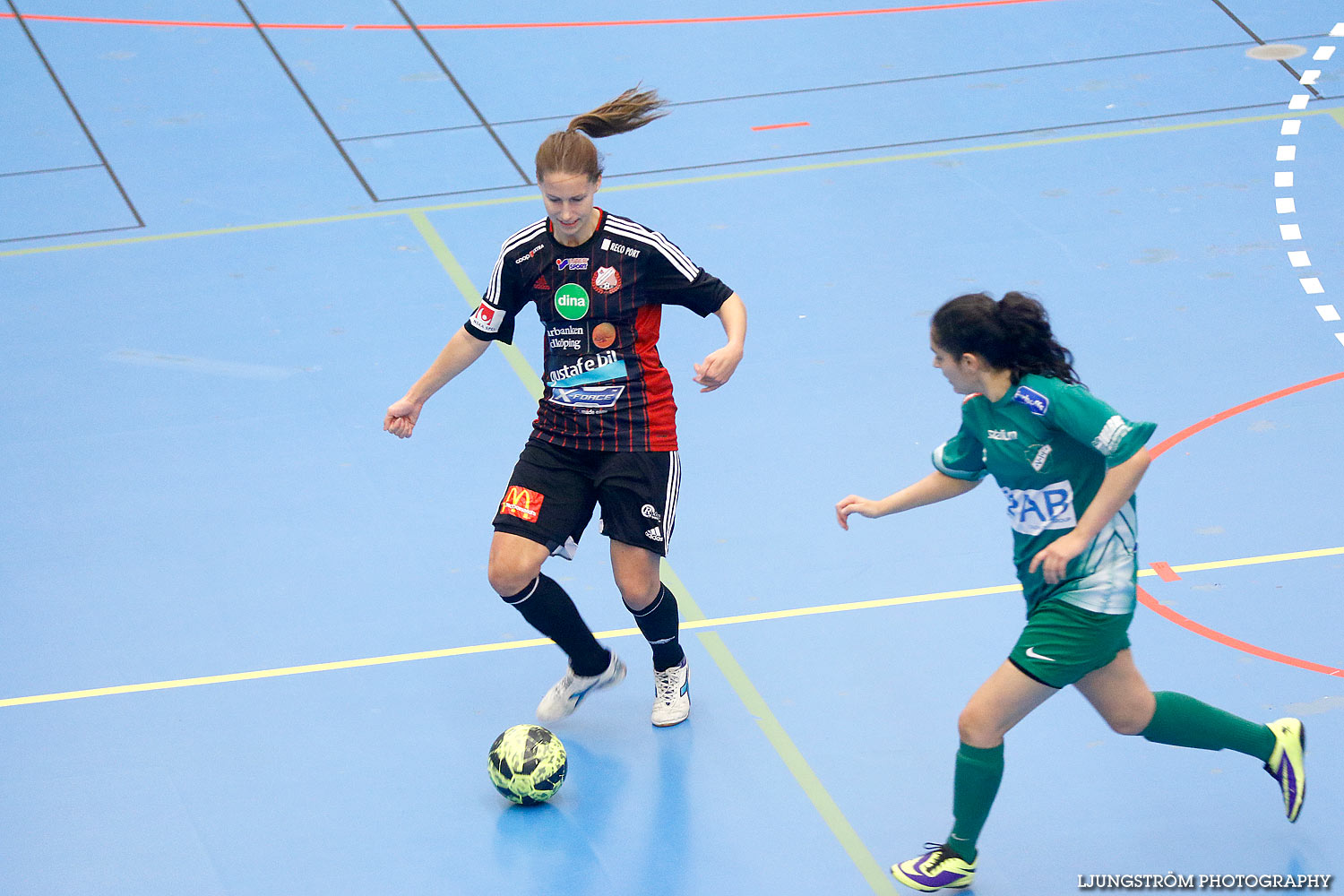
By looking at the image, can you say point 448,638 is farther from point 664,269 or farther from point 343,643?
point 664,269

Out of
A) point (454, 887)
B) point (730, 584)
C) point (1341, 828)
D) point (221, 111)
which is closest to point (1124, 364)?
point (730, 584)

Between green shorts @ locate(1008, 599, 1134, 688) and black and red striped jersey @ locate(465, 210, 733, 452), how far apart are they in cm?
145

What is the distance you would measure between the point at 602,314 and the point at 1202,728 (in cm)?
221

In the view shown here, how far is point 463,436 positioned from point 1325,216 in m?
5.01

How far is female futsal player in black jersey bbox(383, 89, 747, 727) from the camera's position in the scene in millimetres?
4887

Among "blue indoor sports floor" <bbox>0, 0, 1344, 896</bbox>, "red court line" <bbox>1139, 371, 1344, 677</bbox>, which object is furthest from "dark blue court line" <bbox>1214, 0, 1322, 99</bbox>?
"red court line" <bbox>1139, 371, 1344, 677</bbox>

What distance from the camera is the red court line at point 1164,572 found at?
5.86 meters

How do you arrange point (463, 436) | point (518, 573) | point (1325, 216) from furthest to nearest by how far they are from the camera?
point (1325, 216) → point (463, 436) → point (518, 573)

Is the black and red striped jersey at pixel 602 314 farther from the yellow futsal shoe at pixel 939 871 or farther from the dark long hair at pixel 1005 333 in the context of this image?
the yellow futsal shoe at pixel 939 871

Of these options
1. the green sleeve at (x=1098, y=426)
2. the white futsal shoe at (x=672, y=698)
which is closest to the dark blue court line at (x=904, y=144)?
the white futsal shoe at (x=672, y=698)

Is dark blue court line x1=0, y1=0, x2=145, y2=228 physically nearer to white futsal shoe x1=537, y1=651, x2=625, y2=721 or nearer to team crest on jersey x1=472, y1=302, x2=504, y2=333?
team crest on jersey x1=472, y1=302, x2=504, y2=333

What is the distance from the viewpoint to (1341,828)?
4602mm

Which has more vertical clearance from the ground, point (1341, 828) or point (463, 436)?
point (1341, 828)

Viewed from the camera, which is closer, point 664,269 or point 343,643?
point 664,269
